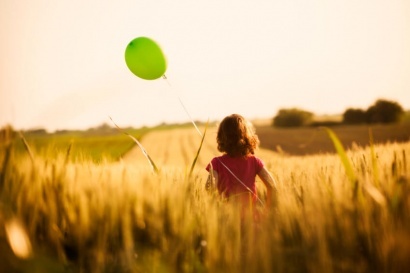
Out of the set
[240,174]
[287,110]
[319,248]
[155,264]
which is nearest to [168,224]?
[155,264]

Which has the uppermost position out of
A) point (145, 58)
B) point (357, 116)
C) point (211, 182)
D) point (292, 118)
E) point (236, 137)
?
point (145, 58)

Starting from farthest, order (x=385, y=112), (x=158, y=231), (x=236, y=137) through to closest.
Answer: (x=385, y=112), (x=236, y=137), (x=158, y=231)

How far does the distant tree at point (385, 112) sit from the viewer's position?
36594 millimetres

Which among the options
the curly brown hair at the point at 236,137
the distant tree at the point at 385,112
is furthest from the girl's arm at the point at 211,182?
the distant tree at the point at 385,112

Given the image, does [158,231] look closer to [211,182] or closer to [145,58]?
[211,182]

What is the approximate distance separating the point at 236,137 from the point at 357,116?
118 feet

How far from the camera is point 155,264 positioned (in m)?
0.82

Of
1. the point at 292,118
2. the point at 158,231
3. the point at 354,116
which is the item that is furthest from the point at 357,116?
the point at 158,231

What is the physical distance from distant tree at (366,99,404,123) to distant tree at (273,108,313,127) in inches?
233

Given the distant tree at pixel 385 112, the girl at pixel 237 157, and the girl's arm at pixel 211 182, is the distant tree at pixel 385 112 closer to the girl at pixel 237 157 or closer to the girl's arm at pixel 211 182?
the girl at pixel 237 157

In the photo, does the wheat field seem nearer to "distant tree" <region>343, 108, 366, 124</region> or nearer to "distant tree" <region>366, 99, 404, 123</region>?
"distant tree" <region>343, 108, 366, 124</region>

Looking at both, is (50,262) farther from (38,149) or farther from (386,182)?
(386,182)

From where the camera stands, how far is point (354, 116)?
1400 inches

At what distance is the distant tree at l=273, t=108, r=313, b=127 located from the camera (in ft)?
126
